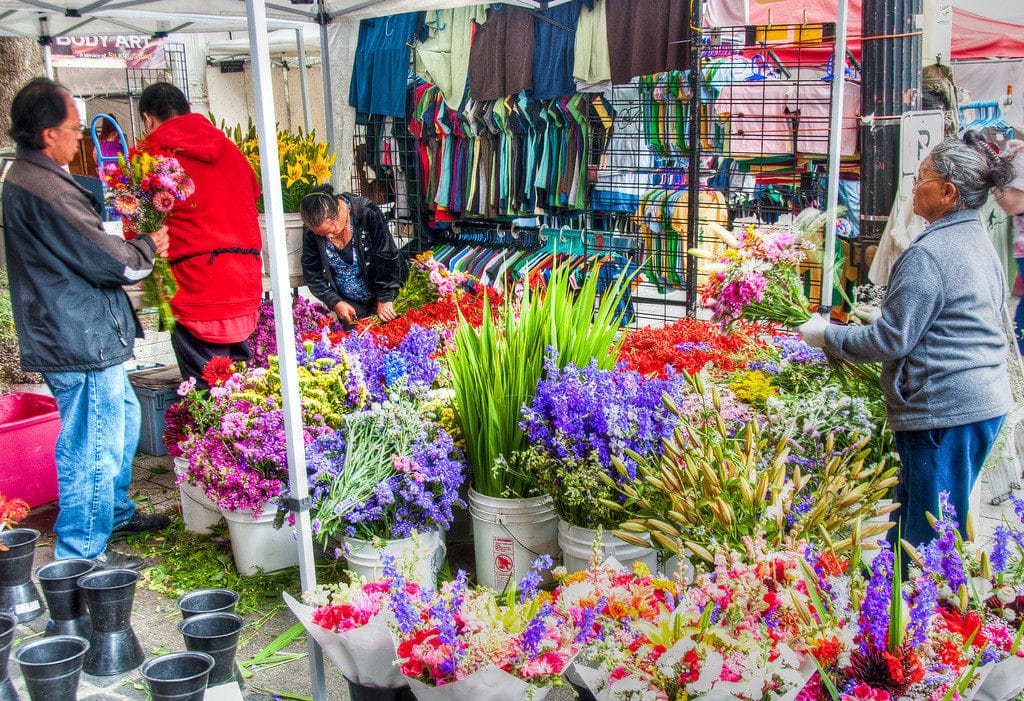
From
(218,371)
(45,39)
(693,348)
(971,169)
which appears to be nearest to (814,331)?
(971,169)

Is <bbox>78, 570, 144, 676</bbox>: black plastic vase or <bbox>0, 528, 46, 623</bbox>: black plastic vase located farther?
<bbox>0, 528, 46, 623</bbox>: black plastic vase

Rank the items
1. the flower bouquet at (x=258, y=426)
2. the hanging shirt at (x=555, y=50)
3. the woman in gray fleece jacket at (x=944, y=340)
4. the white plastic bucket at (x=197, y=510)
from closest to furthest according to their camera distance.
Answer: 1. the woman in gray fleece jacket at (x=944, y=340)
2. the flower bouquet at (x=258, y=426)
3. the white plastic bucket at (x=197, y=510)
4. the hanging shirt at (x=555, y=50)

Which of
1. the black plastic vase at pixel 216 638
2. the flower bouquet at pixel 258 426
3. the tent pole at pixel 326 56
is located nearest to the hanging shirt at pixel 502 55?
the tent pole at pixel 326 56

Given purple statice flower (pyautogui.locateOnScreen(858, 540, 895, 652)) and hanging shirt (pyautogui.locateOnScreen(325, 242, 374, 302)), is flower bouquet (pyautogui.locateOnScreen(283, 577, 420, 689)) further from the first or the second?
hanging shirt (pyautogui.locateOnScreen(325, 242, 374, 302))

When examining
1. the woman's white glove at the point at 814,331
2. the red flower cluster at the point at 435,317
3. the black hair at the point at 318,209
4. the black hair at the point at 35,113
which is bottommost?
the red flower cluster at the point at 435,317

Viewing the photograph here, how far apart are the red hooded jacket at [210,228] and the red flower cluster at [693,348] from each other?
A: 1888 millimetres

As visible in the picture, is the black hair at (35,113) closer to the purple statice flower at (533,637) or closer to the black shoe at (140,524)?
the black shoe at (140,524)

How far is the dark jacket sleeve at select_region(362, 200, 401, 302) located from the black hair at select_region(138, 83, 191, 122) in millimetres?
1203

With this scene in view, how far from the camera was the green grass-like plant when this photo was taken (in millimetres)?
3119

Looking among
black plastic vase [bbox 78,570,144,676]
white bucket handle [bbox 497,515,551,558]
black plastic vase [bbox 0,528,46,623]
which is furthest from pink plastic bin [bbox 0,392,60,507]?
white bucket handle [bbox 497,515,551,558]

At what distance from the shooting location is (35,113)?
3.29 m

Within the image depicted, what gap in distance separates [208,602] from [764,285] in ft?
6.62

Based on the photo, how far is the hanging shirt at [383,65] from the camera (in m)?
6.87

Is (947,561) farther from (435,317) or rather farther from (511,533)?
(435,317)
